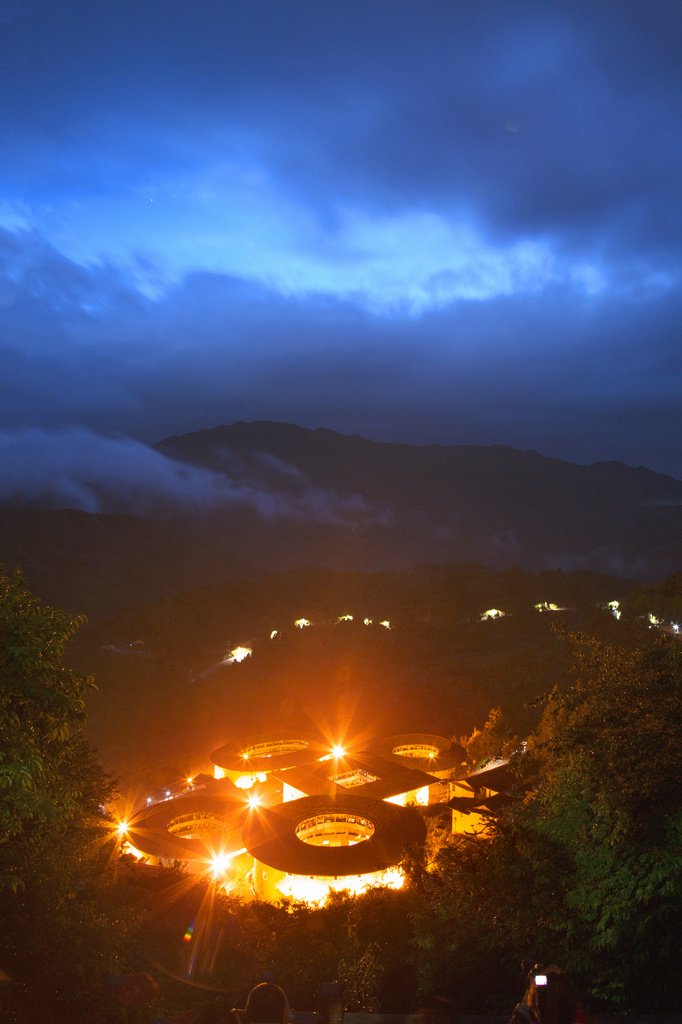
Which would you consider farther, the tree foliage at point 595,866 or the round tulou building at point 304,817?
the round tulou building at point 304,817

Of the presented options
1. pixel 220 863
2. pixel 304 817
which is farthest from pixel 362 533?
pixel 220 863

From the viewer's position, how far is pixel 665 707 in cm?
648

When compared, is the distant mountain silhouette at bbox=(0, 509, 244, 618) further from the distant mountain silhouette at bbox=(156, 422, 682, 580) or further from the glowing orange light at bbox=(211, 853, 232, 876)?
the glowing orange light at bbox=(211, 853, 232, 876)

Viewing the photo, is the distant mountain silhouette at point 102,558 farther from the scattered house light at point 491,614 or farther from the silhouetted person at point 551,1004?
the silhouetted person at point 551,1004

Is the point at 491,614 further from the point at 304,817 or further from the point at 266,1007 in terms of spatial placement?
the point at 266,1007

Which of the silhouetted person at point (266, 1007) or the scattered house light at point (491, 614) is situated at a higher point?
the scattered house light at point (491, 614)

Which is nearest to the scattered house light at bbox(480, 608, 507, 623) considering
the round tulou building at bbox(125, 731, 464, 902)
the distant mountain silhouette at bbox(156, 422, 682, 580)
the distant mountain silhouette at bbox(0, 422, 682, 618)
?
the round tulou building at bbox(125, 731, 464, 902)

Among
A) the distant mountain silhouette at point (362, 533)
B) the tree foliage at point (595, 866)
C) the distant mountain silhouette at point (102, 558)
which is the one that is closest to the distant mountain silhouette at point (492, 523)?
the distant mountain silhouette at point (362, 533)

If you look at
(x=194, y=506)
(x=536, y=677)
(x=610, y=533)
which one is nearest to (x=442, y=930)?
(x=536, y=677)

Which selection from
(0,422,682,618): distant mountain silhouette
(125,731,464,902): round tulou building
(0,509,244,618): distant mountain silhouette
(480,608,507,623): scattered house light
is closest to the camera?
(125,731,464,902): round tulou building

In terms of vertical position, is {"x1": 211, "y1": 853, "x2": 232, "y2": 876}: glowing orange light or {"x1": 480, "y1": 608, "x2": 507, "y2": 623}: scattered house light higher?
{"x1": 480, "y1": 608, "x2": 507, "y2": 623}: scattered house light

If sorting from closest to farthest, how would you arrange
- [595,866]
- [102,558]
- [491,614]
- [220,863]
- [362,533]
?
[595,866]
[220,863]
[491,614]
[102,558]
[362,533]

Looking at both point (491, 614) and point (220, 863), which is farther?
point (491, 614)

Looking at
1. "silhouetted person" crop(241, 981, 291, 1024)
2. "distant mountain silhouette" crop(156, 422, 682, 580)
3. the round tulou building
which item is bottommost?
"silhouetted person" crop(241, 981, 291, 1024)
